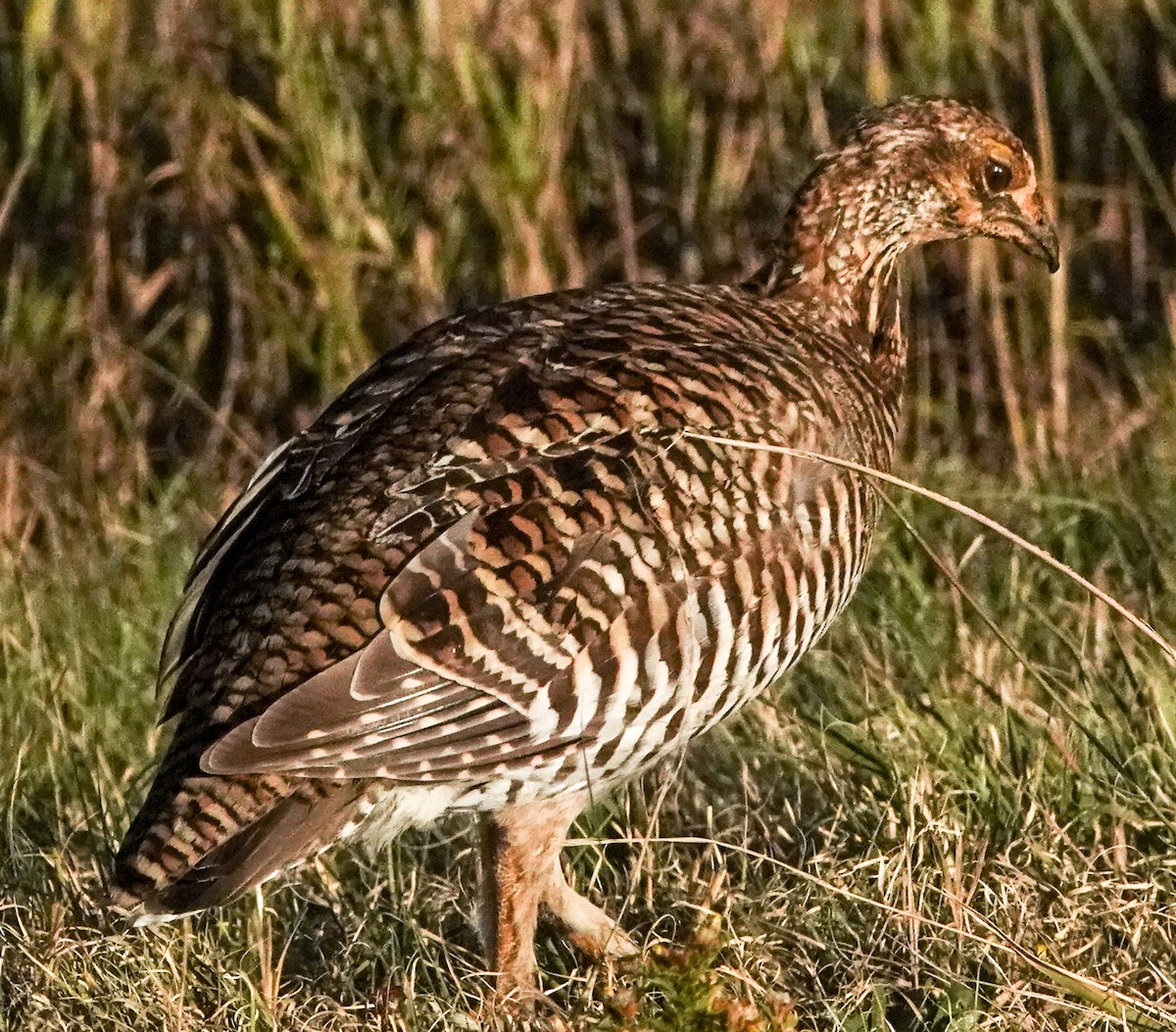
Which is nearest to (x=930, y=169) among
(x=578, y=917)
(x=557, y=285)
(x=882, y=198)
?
(x=882, y=198)

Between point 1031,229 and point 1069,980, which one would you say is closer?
point 1069,980

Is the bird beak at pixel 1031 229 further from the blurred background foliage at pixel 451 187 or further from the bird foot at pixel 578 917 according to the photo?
the bird foot at pixel 578 917

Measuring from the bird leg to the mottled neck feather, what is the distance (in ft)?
4.30

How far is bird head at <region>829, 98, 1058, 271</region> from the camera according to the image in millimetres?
4715

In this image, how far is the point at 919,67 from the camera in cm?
662

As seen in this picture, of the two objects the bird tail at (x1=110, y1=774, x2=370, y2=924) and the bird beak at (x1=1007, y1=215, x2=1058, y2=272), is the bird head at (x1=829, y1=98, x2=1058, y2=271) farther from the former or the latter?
the bird tail at (x1=110, y1=774, x2=370, y2=924)

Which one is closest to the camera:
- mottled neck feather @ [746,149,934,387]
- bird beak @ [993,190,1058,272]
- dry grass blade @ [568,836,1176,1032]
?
dry grass blade @ [568,836,1176,1032]

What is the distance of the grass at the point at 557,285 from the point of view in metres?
4.02

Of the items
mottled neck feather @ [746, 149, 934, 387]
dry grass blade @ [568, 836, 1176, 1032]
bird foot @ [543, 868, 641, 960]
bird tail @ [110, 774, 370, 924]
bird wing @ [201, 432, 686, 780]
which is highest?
mottled neck feather @ [746, 149, 934, 387]

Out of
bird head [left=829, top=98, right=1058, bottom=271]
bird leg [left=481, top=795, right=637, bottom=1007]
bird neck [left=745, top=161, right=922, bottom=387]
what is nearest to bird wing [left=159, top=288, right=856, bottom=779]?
bird leg [left=481, top=795, right=637, bottom=1007]

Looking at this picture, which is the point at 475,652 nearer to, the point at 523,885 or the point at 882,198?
the point at 523,885

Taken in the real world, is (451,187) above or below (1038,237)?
below

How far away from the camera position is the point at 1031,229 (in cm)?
486

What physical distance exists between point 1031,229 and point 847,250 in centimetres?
45
